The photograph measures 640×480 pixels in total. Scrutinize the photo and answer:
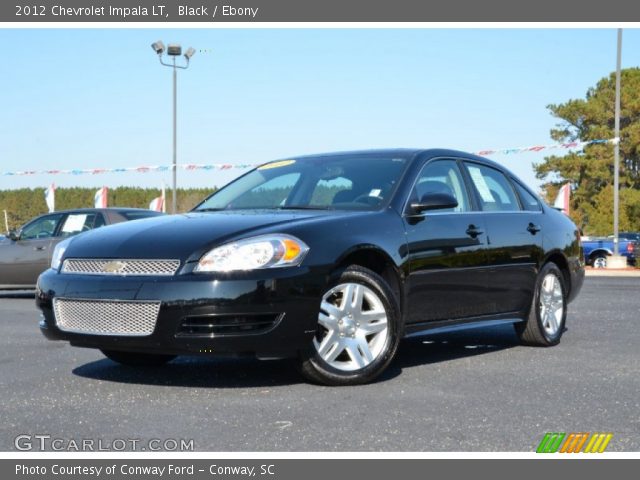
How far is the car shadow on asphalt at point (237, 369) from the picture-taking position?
5.86 meters

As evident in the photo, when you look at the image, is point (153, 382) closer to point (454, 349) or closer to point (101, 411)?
point (101, 411)

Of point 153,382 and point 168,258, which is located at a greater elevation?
point 168,258

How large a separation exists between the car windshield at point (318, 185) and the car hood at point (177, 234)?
13.5 inches

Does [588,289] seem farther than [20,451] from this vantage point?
Yes

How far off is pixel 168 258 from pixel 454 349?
9.61 ft

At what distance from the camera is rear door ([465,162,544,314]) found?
23.2ft

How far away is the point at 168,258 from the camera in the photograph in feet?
17.8

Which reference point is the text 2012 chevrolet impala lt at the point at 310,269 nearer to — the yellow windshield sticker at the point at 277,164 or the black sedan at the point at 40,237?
the yellow windshield sticker at the point at 277,164

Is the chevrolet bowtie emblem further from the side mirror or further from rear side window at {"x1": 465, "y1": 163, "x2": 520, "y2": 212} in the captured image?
rear side window at {"x1": 465, "y1": 163, "x2": 520, "y2": 212}

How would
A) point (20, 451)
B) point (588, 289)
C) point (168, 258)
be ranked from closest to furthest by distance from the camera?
point (20, 451), point (168, 258), point (588, 289)

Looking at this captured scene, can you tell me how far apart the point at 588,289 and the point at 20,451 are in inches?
540

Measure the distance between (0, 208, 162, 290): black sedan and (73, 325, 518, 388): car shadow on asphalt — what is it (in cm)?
804

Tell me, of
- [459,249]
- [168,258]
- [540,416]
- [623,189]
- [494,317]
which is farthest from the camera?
[623,189]

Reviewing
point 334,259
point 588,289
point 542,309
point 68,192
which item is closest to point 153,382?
A: point 334,259
